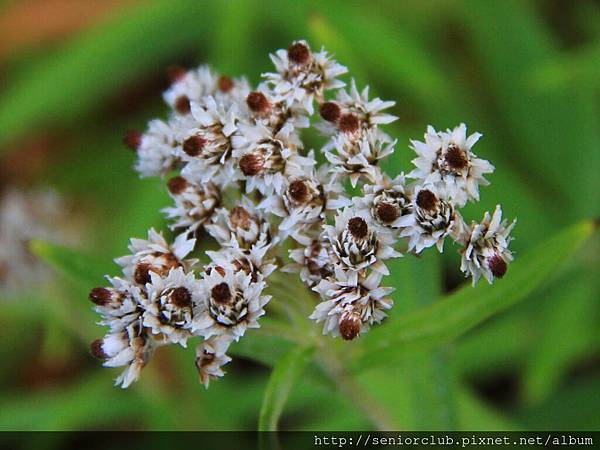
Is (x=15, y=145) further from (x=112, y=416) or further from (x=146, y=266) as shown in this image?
(x=146, y=266)

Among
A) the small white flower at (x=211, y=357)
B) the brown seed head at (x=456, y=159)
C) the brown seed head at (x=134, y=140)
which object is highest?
the brown seed head at (x=134, y=140)

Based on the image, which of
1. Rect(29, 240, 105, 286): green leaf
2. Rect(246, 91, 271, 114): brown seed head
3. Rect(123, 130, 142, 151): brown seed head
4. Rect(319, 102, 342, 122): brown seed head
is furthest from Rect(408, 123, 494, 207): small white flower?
Rect(29, 240, 105, 286): green leaf

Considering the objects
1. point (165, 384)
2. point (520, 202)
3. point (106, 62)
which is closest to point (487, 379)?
point (520, 202)

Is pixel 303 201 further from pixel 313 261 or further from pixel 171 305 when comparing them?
pixel 171 305

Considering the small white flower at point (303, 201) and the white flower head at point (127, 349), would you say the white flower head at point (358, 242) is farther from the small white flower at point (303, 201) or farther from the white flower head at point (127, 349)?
the white flower head at point (127, 349)

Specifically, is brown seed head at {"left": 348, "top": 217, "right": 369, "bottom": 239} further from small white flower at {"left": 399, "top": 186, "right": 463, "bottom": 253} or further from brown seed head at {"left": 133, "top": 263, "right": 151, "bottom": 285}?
brown seed head at {"left": 133, "top": 263, "right": 151, "bottom": 285}

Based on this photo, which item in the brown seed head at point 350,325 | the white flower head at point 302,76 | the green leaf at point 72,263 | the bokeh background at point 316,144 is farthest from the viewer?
the bokeh background at point 316,144

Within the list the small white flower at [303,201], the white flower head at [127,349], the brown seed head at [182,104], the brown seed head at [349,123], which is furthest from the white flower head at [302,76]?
the white flower head at [127,349]
